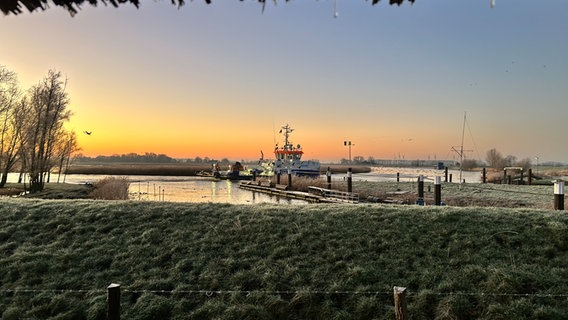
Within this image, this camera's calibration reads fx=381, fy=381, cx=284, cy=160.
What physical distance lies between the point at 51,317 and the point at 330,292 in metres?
3.73

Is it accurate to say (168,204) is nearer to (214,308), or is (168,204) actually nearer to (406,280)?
(214,308)

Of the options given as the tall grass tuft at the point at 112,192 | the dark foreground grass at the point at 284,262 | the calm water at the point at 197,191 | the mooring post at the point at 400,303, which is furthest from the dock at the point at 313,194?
the mooring post at the point at 400,303

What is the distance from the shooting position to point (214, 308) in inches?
201

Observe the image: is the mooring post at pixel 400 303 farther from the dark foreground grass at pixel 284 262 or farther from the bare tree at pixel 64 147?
the bare tree at pixel 64 147

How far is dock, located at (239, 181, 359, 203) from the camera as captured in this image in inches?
829

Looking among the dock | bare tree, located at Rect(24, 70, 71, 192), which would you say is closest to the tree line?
bare tree, located at Rect(24, 70, 71, 192)

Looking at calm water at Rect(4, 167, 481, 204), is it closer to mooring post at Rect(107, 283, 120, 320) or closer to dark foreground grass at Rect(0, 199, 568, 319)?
dark foreground grass at Rect(0, 199, 568, 319)

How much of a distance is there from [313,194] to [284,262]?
786 inches

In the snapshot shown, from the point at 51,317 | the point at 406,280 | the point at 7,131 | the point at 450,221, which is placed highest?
the point at 7,131

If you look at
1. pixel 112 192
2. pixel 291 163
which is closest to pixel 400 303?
pixel 112 192

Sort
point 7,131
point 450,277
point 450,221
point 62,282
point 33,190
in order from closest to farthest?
point 450,277
point 62,282
point 450,221
point 33,190
point 7,131

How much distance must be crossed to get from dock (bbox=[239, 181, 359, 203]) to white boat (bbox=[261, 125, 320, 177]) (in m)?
9.81

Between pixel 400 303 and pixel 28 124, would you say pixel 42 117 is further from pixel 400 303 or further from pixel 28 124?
pixel 400 303

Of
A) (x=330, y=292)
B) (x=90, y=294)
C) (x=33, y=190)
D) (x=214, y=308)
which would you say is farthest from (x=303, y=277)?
(x=33, y=190)
